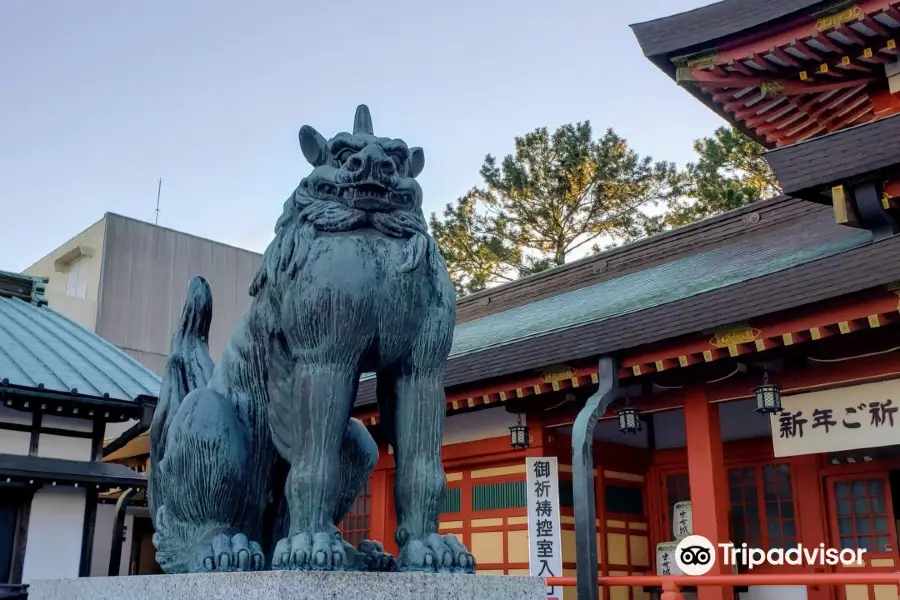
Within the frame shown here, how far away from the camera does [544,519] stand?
879cm

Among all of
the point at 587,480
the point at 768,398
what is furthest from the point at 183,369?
the point at 768,398

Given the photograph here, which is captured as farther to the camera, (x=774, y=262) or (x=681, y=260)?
(x=681, y=260)

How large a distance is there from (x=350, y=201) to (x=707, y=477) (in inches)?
236

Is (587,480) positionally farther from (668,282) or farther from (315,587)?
(315,587)

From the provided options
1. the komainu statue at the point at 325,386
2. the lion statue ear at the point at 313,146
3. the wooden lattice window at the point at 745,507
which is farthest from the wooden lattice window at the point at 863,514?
the lion statue ear at the point at 313,146

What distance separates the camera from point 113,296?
22.1 m

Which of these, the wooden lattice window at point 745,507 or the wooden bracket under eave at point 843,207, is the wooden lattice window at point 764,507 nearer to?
the wooden lattice window at point 745,507

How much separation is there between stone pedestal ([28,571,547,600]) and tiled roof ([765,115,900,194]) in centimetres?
542

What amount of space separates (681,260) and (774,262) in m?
3.30

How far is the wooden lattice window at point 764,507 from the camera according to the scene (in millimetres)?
9125

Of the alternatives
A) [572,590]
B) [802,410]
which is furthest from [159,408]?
[572,590]

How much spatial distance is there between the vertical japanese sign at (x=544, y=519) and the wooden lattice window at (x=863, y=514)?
2982 mm

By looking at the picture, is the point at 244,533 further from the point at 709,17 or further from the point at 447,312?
the point at 709,17

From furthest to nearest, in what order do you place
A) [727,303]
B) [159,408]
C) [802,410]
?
[802,410]
[727,303]
[159,408]
